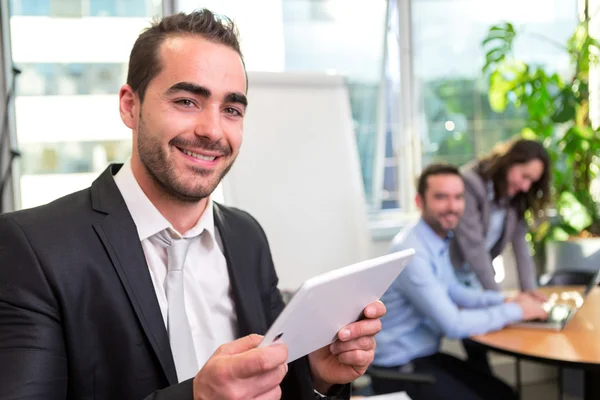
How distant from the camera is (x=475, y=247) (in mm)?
3016

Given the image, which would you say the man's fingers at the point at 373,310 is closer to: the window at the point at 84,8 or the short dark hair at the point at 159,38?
the short dark hair at the point at 159,38

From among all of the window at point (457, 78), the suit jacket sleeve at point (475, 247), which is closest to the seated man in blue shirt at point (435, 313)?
the suit jacket sleeve at point (475, 247)

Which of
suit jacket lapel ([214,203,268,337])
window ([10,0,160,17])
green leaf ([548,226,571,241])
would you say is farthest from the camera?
green leaf ([548,226,571,241])

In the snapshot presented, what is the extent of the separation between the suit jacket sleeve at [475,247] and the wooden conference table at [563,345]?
48cm

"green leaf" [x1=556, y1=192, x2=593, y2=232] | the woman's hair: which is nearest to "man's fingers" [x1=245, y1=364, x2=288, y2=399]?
the woman's hair

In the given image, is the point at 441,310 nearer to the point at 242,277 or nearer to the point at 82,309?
the point at 242,277

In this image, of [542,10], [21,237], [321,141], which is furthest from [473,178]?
[21,237]

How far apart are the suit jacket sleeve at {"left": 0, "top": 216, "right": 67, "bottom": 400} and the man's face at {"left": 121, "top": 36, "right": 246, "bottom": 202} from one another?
313 millimetres

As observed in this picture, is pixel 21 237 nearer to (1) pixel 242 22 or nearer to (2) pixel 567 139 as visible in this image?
(1) pixel 242 22

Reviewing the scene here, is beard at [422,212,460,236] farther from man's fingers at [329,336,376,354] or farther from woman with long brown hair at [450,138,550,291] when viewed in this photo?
man's fingers at [329,336,376,354]

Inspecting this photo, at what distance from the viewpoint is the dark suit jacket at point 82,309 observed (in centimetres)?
107

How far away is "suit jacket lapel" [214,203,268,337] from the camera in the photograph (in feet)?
4.63

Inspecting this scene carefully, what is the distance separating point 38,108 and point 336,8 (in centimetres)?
211

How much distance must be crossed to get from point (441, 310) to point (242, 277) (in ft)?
3.71
